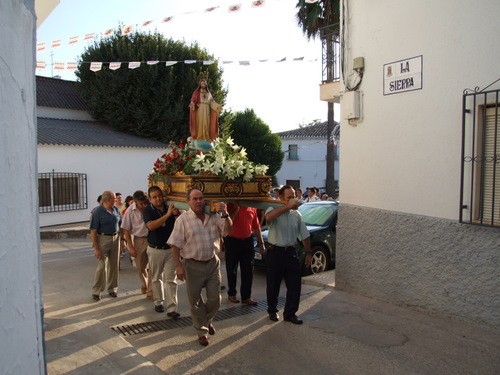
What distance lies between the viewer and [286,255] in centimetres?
558

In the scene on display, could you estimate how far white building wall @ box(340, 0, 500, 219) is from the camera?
5.14 meters

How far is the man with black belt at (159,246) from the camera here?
19.4 feet

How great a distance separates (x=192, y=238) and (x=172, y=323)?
147 cm

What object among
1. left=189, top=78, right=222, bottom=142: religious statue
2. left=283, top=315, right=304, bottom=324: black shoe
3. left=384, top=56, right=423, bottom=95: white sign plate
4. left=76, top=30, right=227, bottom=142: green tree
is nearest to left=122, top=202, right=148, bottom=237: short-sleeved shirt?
left=189, top=78, right=222, bottom=142: religious statue

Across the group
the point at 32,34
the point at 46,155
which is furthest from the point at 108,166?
the point at 32,34

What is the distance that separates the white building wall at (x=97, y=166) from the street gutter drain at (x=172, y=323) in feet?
39.6

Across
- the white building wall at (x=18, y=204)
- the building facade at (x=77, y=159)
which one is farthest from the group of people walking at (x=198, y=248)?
the building facade at (x=77, y=159)

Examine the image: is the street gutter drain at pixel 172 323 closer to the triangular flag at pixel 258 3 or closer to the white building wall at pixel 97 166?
the triangular flag at pixel 258 3

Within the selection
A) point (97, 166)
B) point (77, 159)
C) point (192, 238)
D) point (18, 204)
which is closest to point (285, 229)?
point (192, 238)

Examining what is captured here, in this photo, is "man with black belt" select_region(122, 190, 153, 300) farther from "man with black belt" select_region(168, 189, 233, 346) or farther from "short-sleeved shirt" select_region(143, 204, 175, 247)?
"man with black belt" select_region(168, 189, 233, 346)

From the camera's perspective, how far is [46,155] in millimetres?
16328

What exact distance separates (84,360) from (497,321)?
4421mm

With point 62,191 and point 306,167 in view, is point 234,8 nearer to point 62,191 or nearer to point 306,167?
point 62,191

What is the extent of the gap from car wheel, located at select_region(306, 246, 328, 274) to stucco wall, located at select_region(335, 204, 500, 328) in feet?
5.05
